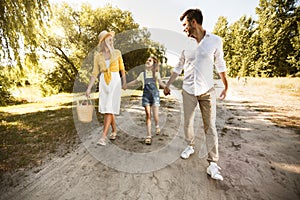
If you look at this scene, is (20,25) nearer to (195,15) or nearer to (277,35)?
(195,15)

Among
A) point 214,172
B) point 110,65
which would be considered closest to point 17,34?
point 110,65

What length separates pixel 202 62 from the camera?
7.14ft

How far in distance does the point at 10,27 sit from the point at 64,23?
36.2ft

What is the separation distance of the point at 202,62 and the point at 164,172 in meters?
1.70

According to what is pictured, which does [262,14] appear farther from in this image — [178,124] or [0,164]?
[0,164]

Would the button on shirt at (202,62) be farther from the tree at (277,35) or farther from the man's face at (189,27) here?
the tree at (277,35)

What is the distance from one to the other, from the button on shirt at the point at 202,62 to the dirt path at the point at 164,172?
1.25m

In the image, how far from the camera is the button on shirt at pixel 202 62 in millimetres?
2105

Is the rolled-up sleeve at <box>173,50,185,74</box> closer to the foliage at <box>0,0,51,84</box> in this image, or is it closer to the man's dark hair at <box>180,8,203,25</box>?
the man's dark hair at <box>180,8,203,25</box>

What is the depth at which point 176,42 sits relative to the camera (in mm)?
2756

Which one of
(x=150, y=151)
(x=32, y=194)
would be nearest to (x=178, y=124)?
(x=150, y=151)

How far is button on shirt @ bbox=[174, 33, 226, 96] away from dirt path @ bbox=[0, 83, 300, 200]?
1251 millimetres

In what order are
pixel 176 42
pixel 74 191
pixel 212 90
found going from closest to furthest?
pixel 74 191
pixel 212 90
pixel 176 42

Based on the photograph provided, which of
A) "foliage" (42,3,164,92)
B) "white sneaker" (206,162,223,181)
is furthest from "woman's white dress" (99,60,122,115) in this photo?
"foliage" (42,3,164,92)
